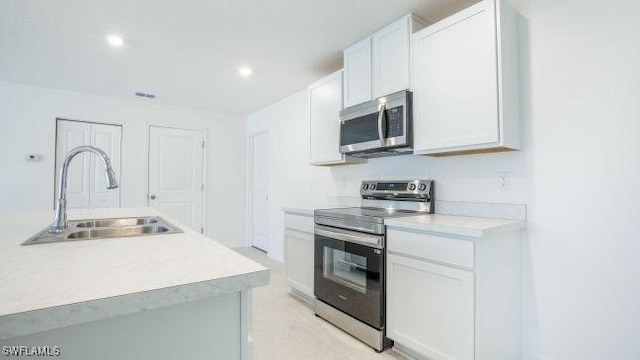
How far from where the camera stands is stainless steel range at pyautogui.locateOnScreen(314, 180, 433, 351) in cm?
207

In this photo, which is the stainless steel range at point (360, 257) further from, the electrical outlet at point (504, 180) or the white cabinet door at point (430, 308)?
the electrical outlet at point (504, 180)

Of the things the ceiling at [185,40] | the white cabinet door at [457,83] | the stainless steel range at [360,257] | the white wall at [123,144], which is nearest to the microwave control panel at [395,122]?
the white cabinet door at [457,83]

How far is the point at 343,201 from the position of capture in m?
3.31

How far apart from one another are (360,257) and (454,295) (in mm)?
705

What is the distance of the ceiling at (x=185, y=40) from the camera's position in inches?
86.0

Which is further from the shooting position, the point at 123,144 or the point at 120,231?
the point at 123,144

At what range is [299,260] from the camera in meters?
2.94

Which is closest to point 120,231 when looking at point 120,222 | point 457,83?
point 120,222

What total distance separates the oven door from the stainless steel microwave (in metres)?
0.71

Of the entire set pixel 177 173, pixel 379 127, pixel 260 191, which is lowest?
pixel 260 191

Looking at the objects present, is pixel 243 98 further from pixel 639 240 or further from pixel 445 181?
pixel 639 240

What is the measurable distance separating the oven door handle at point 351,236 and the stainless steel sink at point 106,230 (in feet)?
3.99

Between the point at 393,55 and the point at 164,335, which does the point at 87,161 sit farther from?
the point at 164,335

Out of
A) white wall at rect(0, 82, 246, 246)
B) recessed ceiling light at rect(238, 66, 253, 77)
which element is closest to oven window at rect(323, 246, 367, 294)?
recessed ceiling light at rect(238, 66, 253, 77)
